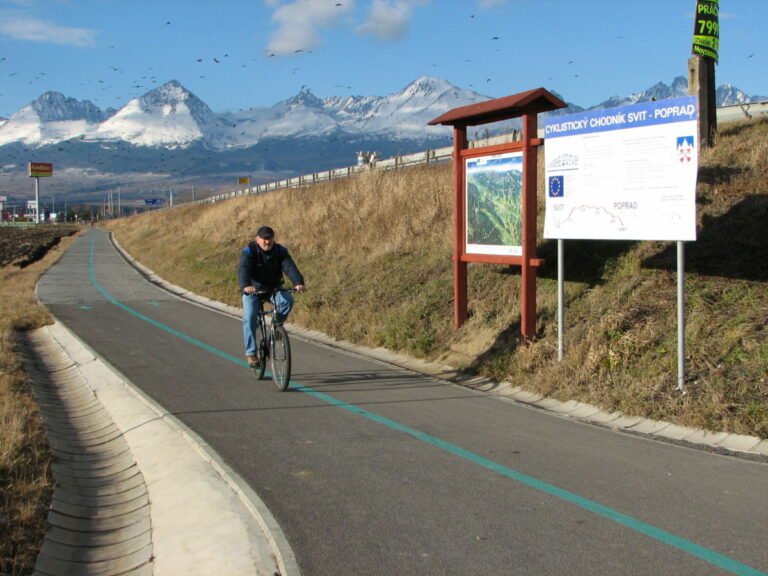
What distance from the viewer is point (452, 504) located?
552 centimetres

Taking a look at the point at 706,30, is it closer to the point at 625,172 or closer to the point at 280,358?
the point at 625,172

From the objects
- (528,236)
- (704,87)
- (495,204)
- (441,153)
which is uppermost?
(441,153)

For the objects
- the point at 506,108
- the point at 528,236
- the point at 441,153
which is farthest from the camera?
the point at 441,153

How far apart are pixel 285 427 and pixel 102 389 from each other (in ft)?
11.9

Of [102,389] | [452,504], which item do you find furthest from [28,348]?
[452,504]

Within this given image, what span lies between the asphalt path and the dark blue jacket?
140 cm

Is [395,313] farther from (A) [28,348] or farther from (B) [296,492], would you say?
(B) [296,492]

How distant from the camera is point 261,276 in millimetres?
10406

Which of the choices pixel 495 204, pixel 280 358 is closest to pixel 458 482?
pixel 280 358

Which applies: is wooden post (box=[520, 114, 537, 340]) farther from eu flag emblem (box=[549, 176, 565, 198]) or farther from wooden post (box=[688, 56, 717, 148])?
wooden post (box=[688, 56, 717, 148])

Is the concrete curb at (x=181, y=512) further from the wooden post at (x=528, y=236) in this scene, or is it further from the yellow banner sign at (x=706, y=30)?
the yellow banner sign at (x=706, y=30)

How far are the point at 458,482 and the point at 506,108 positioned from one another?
670 centimetres

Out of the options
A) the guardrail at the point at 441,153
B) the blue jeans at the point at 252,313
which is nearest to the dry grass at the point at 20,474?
the blue jeans at the point at 252,313

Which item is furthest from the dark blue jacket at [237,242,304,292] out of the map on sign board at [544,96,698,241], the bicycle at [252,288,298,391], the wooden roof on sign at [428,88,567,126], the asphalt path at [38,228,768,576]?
the wooden roof on sign at [428,88,567,126]
